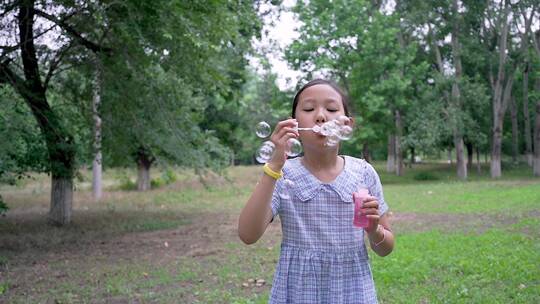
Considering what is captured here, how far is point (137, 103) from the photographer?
8.98m

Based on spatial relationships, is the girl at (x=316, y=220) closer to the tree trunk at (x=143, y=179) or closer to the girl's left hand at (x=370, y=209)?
the girl's left hand at (x=370, y=209)

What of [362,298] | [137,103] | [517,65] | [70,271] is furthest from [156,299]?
[517,65]

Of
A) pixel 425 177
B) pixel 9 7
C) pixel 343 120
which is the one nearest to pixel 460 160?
pixel 425 177

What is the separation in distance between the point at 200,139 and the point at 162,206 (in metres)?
5.83

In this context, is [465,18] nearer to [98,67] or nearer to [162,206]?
[162,206]

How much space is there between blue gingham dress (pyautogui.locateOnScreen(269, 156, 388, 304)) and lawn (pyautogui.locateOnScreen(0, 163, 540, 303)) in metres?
3.01

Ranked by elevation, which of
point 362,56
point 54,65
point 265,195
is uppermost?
point 362,56

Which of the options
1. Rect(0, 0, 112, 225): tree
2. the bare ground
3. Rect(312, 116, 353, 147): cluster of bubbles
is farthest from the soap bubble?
Rect(0, 0, 112, 225): tree

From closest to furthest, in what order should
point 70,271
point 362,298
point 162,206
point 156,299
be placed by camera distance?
point 362,298 < point 156,299 < point 70,271 < point 162,206

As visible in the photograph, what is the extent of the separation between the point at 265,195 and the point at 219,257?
18.6 feet

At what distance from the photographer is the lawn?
17.3 ft

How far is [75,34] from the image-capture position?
8938 mm

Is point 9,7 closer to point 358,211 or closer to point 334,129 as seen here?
point 334,129

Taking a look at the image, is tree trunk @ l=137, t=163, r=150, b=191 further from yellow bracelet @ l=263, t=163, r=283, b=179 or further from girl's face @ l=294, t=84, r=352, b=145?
yellow bracelet @ l=263, t=163, r=283, b=179
